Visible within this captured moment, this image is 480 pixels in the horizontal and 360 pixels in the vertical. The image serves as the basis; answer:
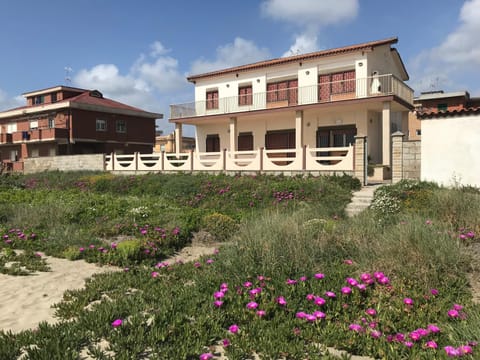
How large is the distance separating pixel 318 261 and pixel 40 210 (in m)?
8.19

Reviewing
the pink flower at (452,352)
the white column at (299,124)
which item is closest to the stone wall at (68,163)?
the white column at (299,124)

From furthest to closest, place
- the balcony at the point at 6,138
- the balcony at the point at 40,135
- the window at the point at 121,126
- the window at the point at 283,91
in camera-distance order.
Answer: the window at the point at 121,126 < the balcony at the point at 6,138 < the balcony at the point at 40,135 < the window at the point at 283,91

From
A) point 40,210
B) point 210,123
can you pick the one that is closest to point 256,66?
point 210,123

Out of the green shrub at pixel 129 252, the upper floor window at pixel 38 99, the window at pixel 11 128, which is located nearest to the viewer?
the green shrub at pixel 129 252

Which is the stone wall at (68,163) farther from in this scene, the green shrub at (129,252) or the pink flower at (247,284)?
the pink flower at (247,284)

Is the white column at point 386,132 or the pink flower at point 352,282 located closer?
the pink flower at point 352,282

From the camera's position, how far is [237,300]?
13.0 ft

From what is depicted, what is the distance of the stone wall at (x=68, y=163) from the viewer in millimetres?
21094

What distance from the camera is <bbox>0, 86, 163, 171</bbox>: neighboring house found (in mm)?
29078

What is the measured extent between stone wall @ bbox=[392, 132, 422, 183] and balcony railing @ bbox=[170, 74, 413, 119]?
→ 5.22 meters

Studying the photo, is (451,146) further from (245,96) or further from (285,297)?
(245,96)

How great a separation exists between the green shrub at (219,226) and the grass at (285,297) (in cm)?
114

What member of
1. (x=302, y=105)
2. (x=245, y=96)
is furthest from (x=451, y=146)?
(x=245, y=96)

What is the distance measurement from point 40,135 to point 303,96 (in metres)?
22.5
